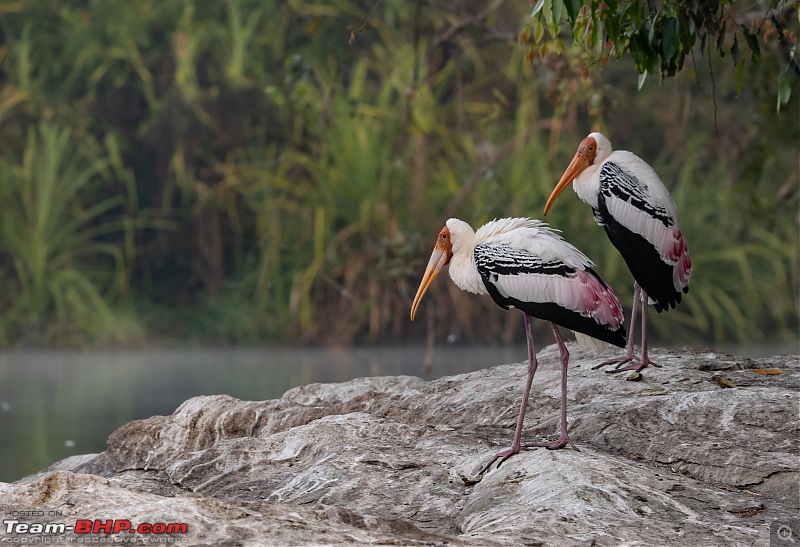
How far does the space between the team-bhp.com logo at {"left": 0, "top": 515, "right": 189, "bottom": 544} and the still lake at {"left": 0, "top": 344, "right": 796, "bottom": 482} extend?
122 inches

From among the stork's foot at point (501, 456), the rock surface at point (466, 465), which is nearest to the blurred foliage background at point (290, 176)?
the rock surface at point (466, 465)

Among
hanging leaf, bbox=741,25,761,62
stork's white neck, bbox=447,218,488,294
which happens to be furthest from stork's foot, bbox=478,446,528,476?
hanging leaf, bbox=741,25,761,62

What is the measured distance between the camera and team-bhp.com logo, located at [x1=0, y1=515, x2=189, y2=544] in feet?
11.4

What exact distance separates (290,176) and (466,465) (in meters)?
9.47

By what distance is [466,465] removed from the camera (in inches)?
177

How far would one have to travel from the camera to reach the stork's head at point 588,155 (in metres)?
5.70

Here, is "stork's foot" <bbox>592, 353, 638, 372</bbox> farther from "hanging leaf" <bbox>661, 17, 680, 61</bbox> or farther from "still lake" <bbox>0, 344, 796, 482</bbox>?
"still lake" <bbox>0, 344, 796, 482</bbox>

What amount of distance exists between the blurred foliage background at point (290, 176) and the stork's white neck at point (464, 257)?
5469mm

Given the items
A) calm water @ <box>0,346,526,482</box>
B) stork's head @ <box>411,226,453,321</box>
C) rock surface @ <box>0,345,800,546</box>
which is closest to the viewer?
rock surface @ <box>0,345,800,546</box>

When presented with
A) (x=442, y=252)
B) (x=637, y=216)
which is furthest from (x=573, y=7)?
(x=637, y=216)

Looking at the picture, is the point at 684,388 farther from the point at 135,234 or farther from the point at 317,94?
the point at 135,234

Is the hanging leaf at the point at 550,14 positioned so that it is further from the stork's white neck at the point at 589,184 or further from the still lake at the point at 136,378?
the still lake at the point at 136,378

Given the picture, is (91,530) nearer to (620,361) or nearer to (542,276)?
(542,276)

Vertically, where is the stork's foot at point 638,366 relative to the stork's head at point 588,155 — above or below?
below
